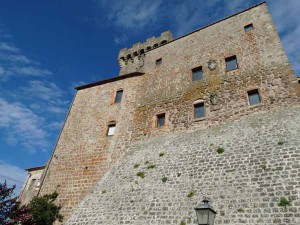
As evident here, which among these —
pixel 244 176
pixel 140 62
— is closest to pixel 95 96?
pixel 140 62

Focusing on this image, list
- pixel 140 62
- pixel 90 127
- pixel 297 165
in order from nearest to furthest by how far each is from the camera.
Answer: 1. pixel 297 165
2. pixel 90 127
3. pixel 140 62

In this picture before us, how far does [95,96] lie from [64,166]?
556 cm

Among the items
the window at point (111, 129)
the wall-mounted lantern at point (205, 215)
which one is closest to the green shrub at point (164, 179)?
the wall-mounted lantern at point (205, 215)

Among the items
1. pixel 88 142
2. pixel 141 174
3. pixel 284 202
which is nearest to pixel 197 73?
pixel 141 174

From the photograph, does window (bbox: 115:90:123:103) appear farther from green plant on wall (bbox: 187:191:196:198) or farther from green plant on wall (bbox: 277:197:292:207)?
green plant on wall (bbox: 277:197:292:207)

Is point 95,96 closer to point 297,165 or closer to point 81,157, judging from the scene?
Result: point 81,157

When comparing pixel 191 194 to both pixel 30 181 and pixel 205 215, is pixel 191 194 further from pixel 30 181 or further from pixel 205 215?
pixel 30 181

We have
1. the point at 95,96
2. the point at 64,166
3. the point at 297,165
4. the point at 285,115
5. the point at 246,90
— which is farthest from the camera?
the point at 95,96

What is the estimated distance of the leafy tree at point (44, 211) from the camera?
38.7 feet

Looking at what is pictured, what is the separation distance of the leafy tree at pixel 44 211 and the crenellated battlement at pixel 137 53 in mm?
13298

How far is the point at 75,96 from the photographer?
725 inches

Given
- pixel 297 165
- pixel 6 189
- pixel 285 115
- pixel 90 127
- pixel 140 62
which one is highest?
pixel 140 62

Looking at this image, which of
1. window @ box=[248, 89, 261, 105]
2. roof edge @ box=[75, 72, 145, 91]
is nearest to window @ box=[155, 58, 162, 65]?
roof edge @ box=[75, 72, 145, 91]

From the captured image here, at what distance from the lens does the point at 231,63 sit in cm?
1320
